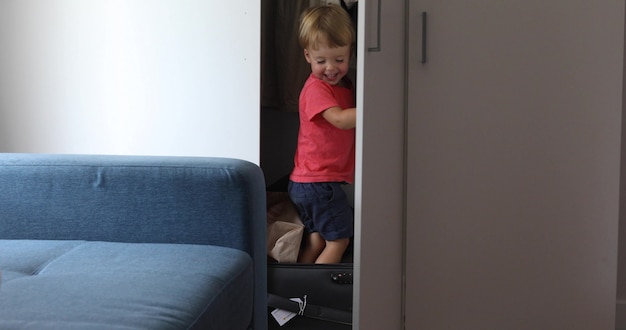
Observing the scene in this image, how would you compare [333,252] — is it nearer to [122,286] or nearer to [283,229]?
[283,229]

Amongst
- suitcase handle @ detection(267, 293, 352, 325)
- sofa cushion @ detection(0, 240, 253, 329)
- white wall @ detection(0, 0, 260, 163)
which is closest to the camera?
sofa cushion @ detection(0, 240, 253, 329)

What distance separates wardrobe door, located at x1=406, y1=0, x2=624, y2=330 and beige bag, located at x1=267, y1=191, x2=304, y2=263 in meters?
0.31

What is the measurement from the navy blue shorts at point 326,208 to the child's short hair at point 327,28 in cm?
37

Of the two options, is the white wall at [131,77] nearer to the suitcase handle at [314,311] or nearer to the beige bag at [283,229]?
the beige bag at [283,229]

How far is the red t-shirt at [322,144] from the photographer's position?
1812mm

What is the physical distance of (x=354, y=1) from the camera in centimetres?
183

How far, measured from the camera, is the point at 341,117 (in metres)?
1.73

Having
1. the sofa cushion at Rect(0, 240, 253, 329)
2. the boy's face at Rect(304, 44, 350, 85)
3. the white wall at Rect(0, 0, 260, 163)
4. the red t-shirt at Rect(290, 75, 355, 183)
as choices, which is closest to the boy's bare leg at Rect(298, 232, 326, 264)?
the red t-shirt at Rect(290, 75, 355, 183)

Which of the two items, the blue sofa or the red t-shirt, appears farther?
the red t-shirt

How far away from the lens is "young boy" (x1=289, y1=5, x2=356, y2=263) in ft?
5.83

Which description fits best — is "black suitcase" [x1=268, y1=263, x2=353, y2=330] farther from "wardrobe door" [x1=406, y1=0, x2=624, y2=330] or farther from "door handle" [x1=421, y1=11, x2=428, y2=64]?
"door handle" [x1=421, y1=11, x2=428, y2=64]

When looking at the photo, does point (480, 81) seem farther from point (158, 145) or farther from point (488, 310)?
point (158, 145)

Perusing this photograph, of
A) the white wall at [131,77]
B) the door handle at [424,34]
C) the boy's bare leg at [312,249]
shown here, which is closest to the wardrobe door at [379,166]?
the door handle at [424,34]

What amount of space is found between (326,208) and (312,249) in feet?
0.40
